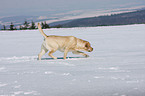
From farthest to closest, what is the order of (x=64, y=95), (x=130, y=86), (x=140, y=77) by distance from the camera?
(x=140, y=77) → (x=130, y=86) → (x=64, y=95)

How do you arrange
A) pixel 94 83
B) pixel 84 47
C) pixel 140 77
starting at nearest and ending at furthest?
pixel 94 83 < pixel 140 77 < pixel 84 47

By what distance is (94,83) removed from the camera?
5.33 m

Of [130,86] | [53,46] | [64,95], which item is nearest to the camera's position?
[64,95]

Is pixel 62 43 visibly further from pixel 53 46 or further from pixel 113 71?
pixel 113 71

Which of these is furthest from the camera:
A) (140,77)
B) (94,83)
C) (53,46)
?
(53,46)

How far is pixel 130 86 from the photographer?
4938 mm

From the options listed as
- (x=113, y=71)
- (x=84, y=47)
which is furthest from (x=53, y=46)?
(x=113, y=71)

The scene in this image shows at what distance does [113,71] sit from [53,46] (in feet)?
10.3

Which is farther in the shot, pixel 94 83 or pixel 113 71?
pixel 113 71

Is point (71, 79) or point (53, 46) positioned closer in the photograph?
point (71, 79)

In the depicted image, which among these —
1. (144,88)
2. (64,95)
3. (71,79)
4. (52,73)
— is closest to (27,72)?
(52,73)

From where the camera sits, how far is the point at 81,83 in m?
5.35

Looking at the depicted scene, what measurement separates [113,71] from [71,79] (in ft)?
4.42

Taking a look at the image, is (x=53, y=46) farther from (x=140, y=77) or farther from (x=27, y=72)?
(x=140, y=77)
